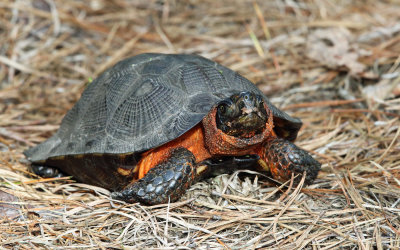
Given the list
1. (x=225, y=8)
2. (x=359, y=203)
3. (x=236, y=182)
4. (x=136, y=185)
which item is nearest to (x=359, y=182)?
(x=359, y=203)

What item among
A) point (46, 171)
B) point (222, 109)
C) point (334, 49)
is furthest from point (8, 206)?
point (334, 49)

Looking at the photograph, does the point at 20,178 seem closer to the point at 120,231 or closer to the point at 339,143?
the point at 120,231

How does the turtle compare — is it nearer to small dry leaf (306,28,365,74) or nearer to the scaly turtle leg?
the scaly turtle leg

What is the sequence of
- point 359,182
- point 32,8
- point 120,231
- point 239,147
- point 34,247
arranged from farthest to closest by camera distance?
point 32,8, point 359,182, point 239,147, point 120,231, point 34,247

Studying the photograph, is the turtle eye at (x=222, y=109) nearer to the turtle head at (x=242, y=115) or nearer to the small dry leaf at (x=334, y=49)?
the turtle head at (x=242, y=115)

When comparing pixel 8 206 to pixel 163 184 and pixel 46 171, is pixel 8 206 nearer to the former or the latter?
pixel 46 171

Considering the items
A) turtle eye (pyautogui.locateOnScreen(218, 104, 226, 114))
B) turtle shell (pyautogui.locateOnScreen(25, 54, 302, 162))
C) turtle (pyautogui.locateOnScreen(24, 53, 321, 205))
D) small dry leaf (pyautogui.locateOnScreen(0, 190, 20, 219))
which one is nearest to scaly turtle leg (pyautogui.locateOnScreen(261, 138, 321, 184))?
turtle (pyautogui.locateOnScreen(24, 53, 321, 205))
